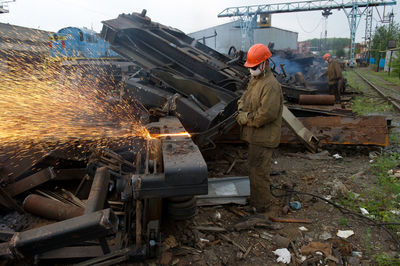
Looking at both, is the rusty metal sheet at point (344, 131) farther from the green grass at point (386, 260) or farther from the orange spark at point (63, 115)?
the green grass at point (386, 260)

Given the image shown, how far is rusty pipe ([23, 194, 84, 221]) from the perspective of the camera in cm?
263

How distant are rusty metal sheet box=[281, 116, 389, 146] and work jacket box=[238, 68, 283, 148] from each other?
2.17 meters

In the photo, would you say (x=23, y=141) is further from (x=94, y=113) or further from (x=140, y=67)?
(x=140, y=67)

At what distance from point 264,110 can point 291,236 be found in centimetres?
141

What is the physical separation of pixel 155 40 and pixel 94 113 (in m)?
2.29

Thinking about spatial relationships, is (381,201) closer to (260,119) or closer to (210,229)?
(260,119)

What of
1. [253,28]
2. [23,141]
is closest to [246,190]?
[23,141]

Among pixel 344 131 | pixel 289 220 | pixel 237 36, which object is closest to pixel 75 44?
pixel 344 131

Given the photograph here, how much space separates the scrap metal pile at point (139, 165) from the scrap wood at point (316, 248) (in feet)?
3.78

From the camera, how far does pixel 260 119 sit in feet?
10.9

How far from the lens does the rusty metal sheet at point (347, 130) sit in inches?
201

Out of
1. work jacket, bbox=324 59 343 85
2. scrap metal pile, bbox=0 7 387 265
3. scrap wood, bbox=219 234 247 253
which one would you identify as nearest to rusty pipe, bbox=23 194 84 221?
scrap metal pile, bbox=0 7 387 265

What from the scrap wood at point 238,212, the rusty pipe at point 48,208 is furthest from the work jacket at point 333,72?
the rusty pipe at point 48,208

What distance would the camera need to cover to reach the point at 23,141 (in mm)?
3273
